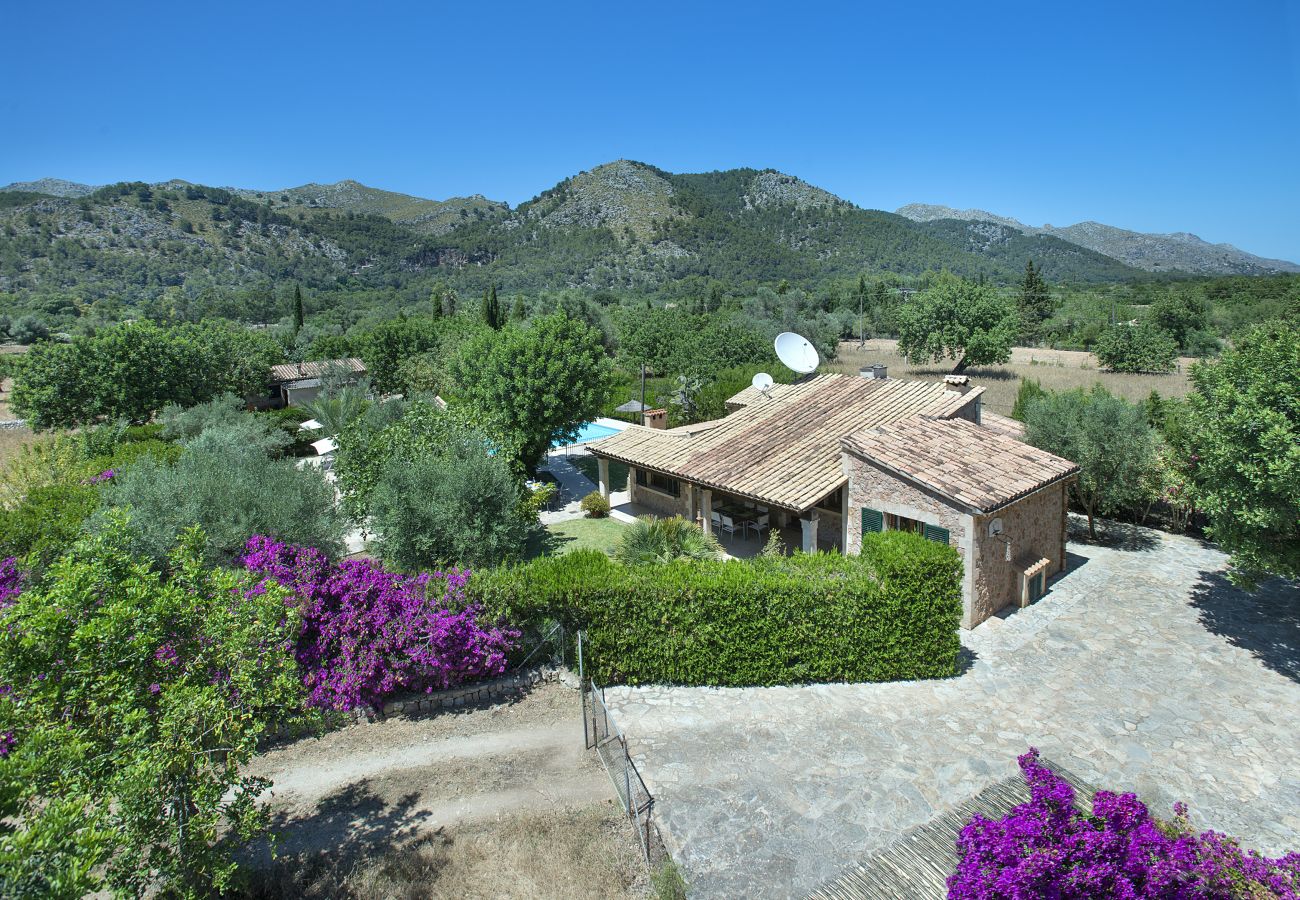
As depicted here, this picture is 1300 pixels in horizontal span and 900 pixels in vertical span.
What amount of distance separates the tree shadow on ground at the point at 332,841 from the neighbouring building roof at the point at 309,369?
1568 inches

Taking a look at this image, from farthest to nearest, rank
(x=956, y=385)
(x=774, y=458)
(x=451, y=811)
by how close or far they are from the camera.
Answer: (x=956, y=385), (x=774, y=458), (x=451, y=811)

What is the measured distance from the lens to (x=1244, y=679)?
1161cm

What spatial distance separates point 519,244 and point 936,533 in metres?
160

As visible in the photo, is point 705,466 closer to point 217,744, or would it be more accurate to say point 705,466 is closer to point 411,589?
point 411,589

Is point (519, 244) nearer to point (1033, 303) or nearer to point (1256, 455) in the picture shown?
point (1033, 303)

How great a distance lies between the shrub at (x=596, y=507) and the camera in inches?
904

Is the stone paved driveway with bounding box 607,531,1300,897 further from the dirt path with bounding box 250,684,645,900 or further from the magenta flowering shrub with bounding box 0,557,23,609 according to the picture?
the magenta flowering shrub with bounding box 0,557,23,609

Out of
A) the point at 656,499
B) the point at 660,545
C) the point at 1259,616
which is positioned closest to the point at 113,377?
the point at 656,499

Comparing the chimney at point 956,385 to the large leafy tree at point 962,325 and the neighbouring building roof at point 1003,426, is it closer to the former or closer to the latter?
the neighbouring building roof at point 1003,426

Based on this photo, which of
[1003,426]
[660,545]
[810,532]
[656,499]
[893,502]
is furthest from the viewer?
[656,499]

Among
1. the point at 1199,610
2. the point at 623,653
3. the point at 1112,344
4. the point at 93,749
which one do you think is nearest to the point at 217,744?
the point at 93,749

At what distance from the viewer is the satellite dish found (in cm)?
2397

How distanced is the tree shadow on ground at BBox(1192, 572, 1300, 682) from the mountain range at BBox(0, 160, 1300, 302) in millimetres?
114591

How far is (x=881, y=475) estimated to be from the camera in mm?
14852
